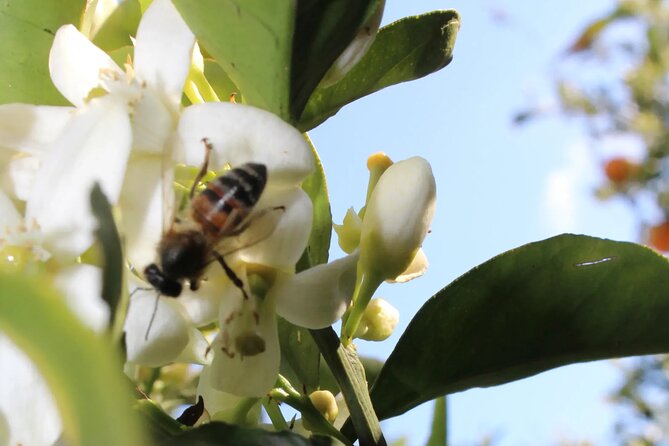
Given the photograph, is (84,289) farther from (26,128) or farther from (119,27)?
(119,27)

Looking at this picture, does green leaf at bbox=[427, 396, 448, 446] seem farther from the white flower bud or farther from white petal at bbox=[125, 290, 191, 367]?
white petal at bbox=[125, 290, 191, 367]

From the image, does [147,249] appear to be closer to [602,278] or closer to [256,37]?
[256,37]

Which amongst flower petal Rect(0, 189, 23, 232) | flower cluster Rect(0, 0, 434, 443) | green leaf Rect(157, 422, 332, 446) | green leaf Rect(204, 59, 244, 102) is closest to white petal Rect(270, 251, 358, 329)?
flower cluster Rect(0, 0, 434, 443)

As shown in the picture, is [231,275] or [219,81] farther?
[219,81]

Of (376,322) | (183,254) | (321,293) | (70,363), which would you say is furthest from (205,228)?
(70,363)

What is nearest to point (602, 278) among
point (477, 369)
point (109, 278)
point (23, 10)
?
point (477, 369)
